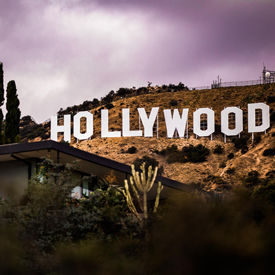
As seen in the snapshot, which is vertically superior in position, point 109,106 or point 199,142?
point 109,106

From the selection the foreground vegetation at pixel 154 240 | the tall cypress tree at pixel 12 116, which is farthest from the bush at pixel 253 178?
the foreground vegetation at pixel 154 240

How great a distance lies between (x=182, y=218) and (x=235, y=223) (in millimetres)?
1037

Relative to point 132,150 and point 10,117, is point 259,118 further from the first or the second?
point 10,117

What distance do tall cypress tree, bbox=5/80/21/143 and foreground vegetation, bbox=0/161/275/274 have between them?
87.3 ft

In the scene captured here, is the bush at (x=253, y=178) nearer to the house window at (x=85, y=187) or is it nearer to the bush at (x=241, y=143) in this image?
the bush at (x=241, y=143)

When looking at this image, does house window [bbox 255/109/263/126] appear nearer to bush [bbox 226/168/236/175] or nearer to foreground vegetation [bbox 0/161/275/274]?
bush [bbox 226/168/236/175]

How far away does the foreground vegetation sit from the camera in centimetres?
882

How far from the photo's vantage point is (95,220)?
14.7 m

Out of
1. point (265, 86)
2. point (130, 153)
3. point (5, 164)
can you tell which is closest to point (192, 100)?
point (265, 86)

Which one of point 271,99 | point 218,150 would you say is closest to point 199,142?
point 218,150

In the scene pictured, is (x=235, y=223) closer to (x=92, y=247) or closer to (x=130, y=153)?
(x=92, y=247)

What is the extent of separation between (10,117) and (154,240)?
34498 mm

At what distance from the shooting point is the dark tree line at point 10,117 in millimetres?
40031

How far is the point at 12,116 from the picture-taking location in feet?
140
